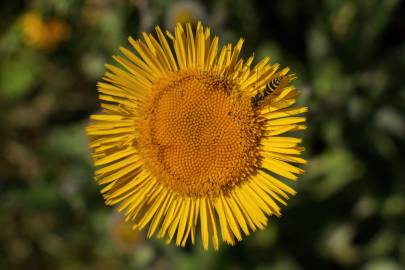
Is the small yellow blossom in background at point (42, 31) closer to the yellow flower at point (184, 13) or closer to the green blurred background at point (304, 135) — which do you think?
the green blurred background at point (304, 135)

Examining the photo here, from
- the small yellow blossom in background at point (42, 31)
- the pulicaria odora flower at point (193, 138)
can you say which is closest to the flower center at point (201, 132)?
the pulicaria odora flower at point (193, 138)

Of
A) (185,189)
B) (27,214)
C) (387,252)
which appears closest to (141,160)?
(185,189)

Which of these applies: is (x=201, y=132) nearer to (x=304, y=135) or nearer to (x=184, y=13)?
(x=184, y=13)

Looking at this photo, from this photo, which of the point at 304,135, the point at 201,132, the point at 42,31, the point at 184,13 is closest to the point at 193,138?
the point at 201,132

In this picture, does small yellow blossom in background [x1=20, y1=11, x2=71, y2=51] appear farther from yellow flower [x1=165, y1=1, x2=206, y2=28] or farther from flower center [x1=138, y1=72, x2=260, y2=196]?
flower center [x1=138, y1=72, x2=260, y2=196]

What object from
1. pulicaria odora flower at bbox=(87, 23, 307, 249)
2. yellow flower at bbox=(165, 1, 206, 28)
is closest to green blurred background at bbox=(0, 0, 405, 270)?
yellow flower at bbox=(165, 1, 206, 28)

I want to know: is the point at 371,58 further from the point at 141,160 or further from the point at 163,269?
the point at 163,269

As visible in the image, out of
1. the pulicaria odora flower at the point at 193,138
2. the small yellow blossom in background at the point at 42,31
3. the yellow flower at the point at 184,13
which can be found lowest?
the pulicaria odora flower at the point at 193,138
